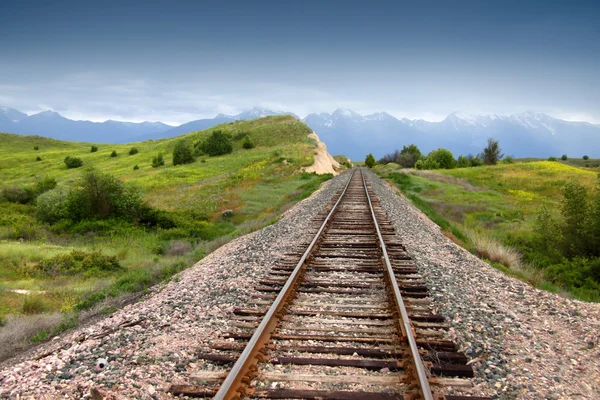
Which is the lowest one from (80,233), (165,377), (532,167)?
(80,233)

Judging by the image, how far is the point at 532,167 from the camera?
2076 inches

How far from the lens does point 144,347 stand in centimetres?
478

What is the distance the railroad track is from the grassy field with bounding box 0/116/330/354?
13.8 ft

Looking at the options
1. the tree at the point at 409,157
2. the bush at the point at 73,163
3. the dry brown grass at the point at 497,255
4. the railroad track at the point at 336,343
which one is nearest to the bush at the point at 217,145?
the bush at the point at 73,163

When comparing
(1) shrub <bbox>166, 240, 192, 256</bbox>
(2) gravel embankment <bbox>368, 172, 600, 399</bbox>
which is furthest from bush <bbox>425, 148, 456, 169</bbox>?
(2) gravel embankment <bbox>368, 172, 600, 399</bbox>

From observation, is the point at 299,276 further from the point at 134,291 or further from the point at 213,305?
the point at 134,291

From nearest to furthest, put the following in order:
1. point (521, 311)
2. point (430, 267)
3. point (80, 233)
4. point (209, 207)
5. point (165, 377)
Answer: point (165, 377) < point (521, 311) < point (430, 267) < point (80, 233) < point (209, 207)

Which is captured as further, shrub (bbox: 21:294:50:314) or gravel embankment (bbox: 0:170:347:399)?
shrub (bbox: 21:294:50:314)

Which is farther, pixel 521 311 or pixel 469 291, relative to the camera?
pixel 469 291

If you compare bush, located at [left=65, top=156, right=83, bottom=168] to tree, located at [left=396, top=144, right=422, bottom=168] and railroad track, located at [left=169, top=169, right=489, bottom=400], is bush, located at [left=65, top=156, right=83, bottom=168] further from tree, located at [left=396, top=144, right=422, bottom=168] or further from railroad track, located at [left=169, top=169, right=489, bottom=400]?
tree, located at [left=396, top=144, right=422, bottom=168]

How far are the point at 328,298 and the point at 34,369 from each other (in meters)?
4.08

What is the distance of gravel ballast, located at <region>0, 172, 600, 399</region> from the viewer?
3.89 meters

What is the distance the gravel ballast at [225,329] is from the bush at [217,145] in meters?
52.8

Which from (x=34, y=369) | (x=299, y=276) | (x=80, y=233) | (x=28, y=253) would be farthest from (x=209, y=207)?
(x=34, y=369)
